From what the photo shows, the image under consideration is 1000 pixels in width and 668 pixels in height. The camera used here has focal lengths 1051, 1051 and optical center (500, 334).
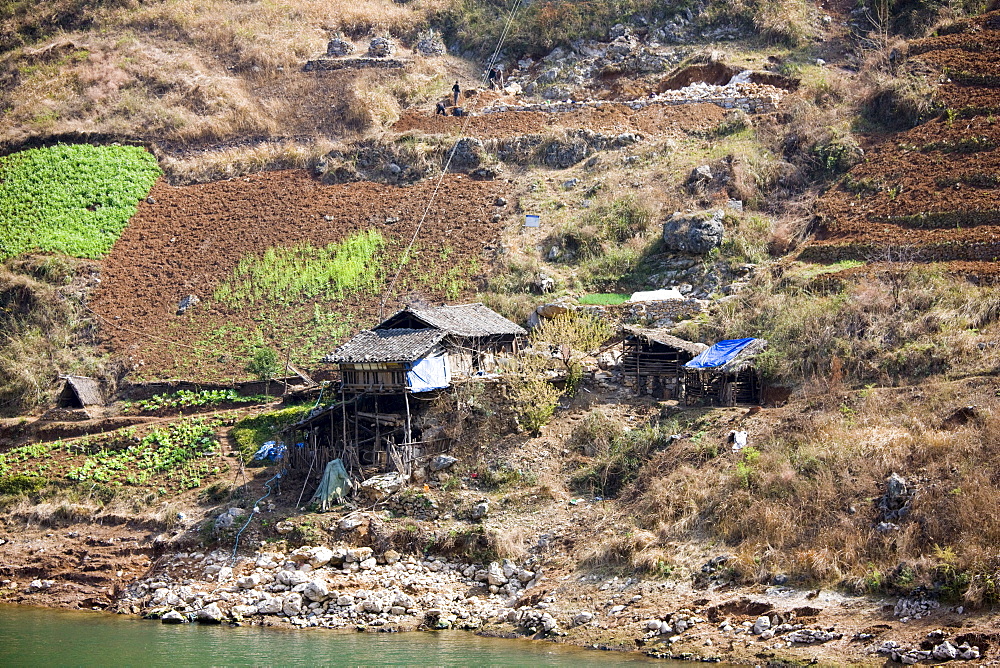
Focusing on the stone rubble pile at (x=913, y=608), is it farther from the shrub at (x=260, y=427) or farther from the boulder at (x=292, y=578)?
the shrub at (x=260, y=427)

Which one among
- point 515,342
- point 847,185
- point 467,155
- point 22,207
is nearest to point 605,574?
point 515,342

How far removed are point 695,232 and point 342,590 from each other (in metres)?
18.0

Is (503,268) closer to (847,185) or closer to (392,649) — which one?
(847,185)

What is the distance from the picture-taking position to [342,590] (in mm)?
23656

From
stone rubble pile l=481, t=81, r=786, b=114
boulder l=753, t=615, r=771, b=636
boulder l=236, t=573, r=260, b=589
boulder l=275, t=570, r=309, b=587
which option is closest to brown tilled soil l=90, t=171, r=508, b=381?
stone rubble pile l=481, t=81, r=786, b=114

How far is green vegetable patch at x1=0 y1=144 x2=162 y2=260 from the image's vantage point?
40.5m

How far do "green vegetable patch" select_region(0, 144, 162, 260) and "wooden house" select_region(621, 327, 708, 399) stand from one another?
71.8 feet

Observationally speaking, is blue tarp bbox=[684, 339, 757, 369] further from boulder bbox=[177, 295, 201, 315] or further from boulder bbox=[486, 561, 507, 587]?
boulder bbox=[177, 295, 201, 315]

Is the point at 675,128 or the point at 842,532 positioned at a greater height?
the point at 675,128

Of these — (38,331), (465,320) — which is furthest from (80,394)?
(465,320)

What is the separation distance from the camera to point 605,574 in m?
22.9

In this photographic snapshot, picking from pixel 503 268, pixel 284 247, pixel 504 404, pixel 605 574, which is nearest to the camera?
pixel 605 574

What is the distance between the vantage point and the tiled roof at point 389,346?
27328 millimetres

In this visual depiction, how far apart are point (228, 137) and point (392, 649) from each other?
108ft
